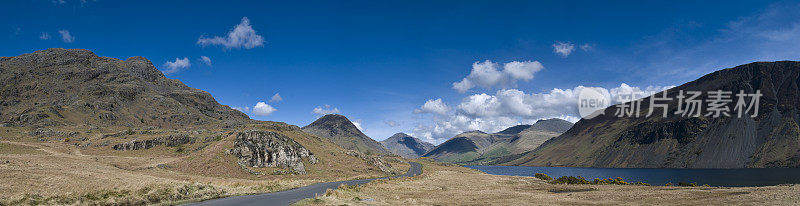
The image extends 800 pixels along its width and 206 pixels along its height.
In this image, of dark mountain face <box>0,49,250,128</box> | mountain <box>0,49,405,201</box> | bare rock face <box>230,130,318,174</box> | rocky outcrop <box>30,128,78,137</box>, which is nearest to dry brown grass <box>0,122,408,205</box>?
mountain <box>0,49,405,201</box>

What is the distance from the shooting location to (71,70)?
199750mm

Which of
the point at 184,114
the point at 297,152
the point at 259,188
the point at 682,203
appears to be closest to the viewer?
the point at 682,203

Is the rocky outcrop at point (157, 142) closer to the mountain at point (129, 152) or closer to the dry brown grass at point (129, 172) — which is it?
the mountain at point (129, 152)

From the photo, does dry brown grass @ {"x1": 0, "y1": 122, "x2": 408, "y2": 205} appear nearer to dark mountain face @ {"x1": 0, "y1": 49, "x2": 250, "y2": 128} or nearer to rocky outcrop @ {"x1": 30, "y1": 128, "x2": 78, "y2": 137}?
rocky outcrop @ {"x1": 30, "y1": 128, "x2": 78, "y2": 137}

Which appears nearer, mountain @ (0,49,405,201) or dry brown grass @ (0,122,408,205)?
dry brown grass @ (0,122,408,205)

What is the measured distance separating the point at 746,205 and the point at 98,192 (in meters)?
45.0

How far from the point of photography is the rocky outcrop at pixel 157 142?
78988 millimetres

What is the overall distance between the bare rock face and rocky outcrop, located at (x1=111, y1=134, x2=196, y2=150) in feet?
47.7

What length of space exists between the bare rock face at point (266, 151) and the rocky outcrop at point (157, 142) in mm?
14534

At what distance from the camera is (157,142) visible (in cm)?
8088

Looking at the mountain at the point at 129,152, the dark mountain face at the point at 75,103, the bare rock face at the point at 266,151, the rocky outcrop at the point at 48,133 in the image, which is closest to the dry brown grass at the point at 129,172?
the mountain at the point at 129,152

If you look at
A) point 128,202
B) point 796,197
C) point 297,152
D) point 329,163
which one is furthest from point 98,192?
point 329,163

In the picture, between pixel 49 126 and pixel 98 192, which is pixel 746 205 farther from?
pixel 49 126

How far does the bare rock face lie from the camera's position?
7388 centimetres
